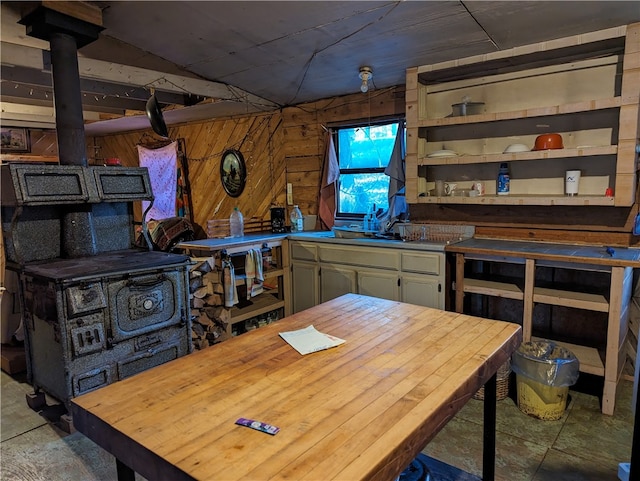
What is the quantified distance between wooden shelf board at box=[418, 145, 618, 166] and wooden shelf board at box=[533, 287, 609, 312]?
90 centimetres

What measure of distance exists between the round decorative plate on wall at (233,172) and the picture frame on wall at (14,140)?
11.6 ft

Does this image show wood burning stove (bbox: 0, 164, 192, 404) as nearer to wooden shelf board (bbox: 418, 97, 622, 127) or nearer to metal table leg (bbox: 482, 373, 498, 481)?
metal table leg (bbox: 482, 373, 498, 481)

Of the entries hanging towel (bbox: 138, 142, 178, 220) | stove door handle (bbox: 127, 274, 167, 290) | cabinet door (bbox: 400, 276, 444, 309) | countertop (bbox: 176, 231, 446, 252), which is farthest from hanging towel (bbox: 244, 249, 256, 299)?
hanging towel (bbox: 138, 142, 178, 220)

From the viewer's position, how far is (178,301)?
2.80 meters

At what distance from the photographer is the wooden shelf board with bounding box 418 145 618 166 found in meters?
2.74

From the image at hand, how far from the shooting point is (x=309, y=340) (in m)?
1.63

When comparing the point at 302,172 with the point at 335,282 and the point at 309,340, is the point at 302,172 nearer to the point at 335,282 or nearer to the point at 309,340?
the point at 335,282

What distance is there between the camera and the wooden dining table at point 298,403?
0.96 m

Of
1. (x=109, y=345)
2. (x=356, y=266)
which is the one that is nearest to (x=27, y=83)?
(x=109, y=345)

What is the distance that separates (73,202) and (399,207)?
2.59m

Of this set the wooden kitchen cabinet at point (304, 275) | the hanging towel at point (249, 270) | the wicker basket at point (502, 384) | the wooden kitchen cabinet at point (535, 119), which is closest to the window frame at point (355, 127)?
the wooden kitchen cabinet at point (535, 119)

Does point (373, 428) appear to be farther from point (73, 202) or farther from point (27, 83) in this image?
point (27, 83)

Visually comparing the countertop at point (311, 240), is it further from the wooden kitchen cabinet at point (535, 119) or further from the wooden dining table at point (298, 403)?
the wooden dining table at point (298, 403)

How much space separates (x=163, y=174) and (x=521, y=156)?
4.86 m
